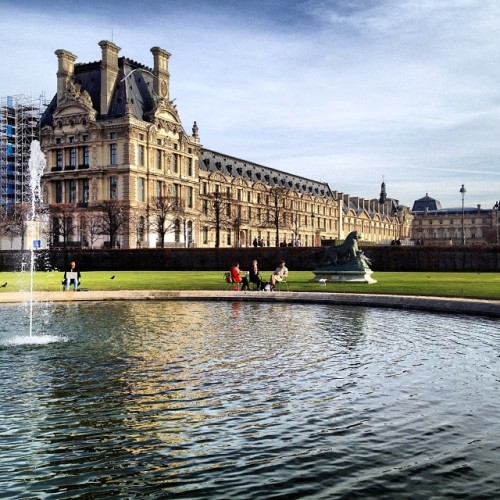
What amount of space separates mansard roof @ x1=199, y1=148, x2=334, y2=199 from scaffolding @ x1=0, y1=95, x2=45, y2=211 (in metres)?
27.2

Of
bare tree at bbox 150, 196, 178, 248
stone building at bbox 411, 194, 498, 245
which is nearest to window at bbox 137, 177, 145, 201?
bare tree at bbox 150, 196, 178, 248

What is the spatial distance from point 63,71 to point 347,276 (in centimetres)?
6174

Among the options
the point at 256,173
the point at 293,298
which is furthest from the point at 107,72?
the point at 293,298

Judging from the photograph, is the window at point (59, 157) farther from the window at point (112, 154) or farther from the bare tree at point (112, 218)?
the bare tree at point (112, 218)

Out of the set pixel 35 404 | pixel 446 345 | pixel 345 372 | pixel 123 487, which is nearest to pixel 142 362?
pixel 35 404

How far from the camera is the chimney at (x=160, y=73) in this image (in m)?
81.1

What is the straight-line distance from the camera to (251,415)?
816cm

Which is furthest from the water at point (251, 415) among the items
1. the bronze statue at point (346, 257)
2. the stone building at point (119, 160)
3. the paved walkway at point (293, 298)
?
the stone building at point (119, 160)

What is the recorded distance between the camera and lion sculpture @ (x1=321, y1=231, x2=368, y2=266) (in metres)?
32.1

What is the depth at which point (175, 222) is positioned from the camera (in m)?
78.2

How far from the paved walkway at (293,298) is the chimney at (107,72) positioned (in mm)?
55476

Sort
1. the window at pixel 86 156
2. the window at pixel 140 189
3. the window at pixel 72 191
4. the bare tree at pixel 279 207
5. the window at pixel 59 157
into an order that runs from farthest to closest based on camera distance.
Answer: the bare tree at pixel 279 207
the window at pixel 59 157
the window at pixel 72 191
the window at pixel 86 156
the window at pixel 140 189

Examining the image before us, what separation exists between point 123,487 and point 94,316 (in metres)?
13.8

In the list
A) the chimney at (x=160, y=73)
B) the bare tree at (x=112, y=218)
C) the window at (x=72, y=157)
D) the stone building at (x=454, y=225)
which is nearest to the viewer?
the bare tree at (x=112, y=218)
